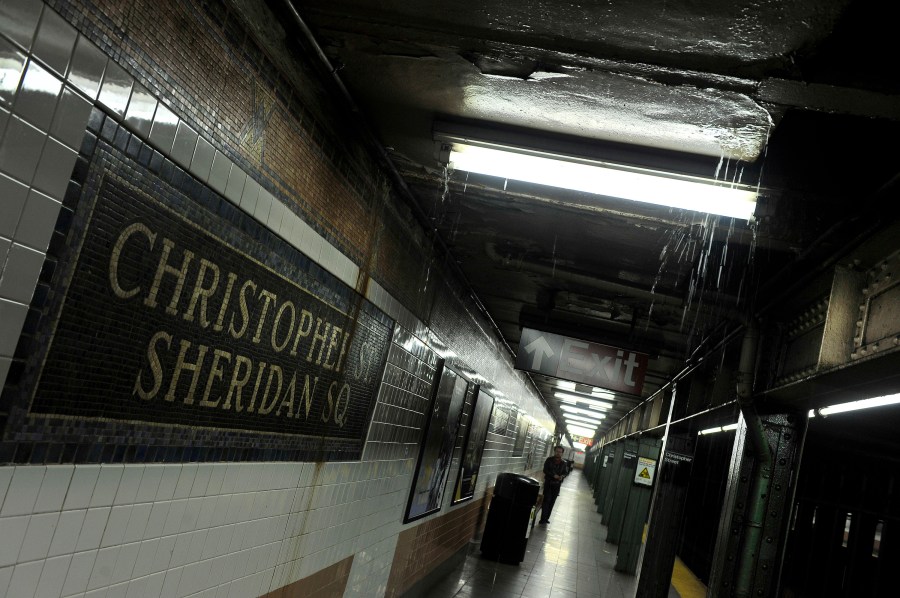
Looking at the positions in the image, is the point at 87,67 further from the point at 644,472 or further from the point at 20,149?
the point at 644,472

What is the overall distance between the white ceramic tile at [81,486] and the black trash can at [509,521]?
978 cm

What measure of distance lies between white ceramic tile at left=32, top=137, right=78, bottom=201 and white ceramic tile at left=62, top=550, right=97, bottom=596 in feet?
4.43

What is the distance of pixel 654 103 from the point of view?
3.31 m

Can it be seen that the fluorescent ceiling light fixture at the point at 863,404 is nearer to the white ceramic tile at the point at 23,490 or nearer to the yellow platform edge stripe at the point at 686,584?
the white ceramic tile at the point at 23,490

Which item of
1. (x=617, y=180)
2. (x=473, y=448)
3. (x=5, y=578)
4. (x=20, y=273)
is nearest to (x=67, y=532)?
(x=5, y=578)

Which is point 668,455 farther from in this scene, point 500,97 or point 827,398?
point 500,97

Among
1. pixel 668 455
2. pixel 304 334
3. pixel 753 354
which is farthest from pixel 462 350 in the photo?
pixel 304 334

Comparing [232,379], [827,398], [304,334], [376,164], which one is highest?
[376,164]

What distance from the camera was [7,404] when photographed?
2.04 metres

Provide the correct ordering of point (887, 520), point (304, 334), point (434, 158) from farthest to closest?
point (887, 520) < point (434, 158) < point (304, 334)

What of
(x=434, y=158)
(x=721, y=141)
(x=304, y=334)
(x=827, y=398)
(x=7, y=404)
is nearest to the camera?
(x=7, y=404)

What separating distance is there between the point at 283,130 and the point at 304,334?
3.87ft

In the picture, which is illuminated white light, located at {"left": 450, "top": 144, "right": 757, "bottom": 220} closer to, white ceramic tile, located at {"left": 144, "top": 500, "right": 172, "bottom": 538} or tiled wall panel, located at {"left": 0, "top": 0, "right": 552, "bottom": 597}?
tiled wall panel, located at {"left": 0, "top": 0, "right": 552, "bottom": 597}

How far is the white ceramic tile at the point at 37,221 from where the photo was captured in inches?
78.0
